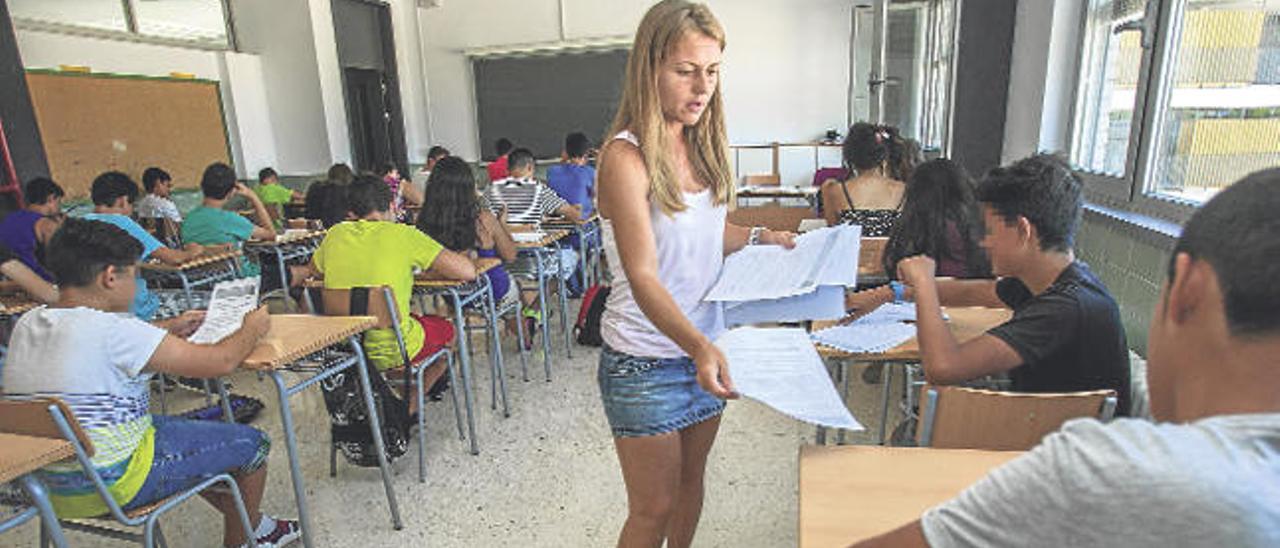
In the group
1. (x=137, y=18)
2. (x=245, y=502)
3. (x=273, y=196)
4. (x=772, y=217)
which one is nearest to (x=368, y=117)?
(x=273, y=196)

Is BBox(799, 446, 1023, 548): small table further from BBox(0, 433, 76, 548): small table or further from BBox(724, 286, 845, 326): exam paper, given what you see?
BBox(0, 433, 76, 548): small table

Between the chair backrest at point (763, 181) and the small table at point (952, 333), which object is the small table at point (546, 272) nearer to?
the small table at point (952, 333)

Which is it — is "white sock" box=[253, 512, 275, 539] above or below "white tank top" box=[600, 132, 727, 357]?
below

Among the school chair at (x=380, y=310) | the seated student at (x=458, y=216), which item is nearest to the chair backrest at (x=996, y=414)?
the school chair at (x=380, y=310)

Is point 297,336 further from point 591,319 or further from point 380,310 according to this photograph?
point 591,319

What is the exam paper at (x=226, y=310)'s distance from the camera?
191cm

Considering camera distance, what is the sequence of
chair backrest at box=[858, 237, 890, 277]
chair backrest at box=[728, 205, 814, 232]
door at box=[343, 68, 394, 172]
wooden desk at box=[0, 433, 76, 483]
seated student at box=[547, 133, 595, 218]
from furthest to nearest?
door at box=[343, 68, 394, 172] → seated student at box=[547, 133, 595, 218] → chair backrest at box=[728, 205, 814, 232] → chair backrest at box=[858, 237, 890, 277] → wooden desk at box=[0, 433, 76, 483]

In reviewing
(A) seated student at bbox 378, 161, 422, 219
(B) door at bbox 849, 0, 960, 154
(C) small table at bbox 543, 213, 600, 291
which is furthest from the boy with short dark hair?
(B) door at bbox 849, 0, 960, 154

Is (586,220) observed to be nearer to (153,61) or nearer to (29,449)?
(29,449)

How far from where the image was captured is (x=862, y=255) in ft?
9.07

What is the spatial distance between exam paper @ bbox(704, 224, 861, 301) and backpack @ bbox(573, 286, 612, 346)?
2599 millimetres

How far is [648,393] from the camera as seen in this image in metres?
1.18

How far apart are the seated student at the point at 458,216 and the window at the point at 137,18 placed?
13.0 feet

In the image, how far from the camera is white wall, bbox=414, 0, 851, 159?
7641 millimetres
